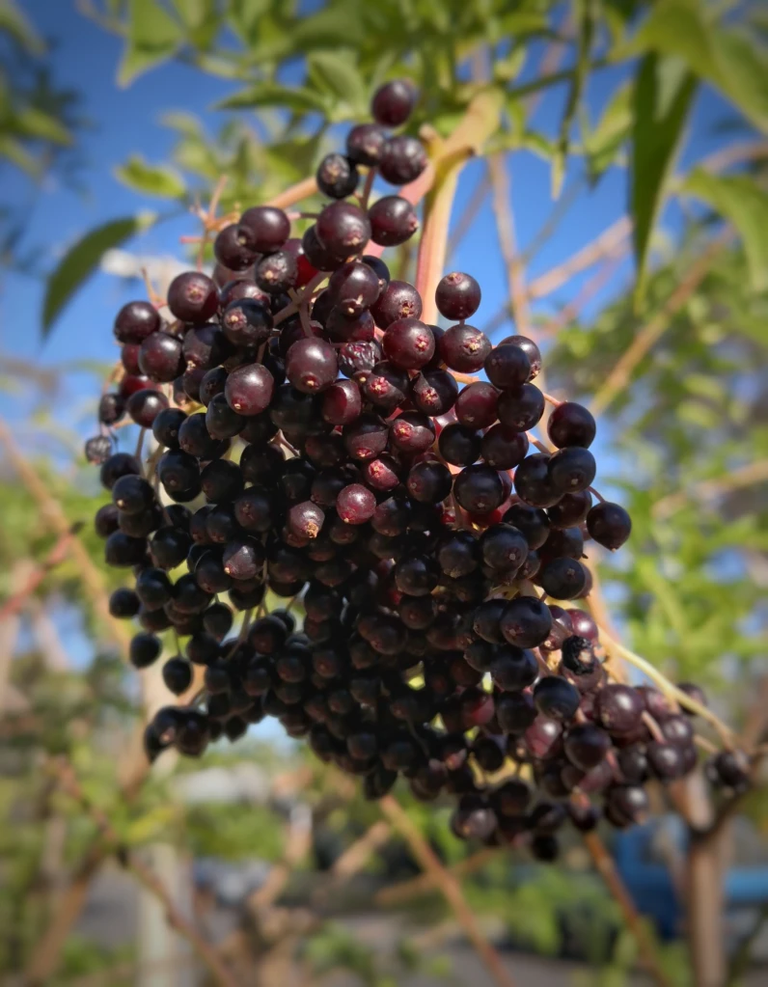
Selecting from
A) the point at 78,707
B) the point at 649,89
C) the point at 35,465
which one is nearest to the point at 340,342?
the point at 649,89

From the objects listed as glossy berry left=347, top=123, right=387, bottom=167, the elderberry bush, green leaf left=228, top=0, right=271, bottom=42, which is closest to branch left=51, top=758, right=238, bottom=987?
the elderberry bush

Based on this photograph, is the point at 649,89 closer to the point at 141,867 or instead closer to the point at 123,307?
the point at 123,307

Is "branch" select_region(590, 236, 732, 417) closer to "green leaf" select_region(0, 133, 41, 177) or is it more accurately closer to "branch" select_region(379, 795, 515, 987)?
"branch" select_region(379, 795, 515, 987)

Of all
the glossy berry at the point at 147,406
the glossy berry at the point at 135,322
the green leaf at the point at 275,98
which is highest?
the green leaf at the point at 275,98

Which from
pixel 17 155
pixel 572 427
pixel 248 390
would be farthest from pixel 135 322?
pixel 17 155

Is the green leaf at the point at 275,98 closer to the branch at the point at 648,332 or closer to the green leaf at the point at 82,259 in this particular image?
the green leaf at the point at 82,259

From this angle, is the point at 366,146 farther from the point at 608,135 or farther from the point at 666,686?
the point at 608,135

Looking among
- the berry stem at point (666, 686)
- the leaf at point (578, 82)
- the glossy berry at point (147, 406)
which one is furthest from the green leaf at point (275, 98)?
the berry stem at point (666, 686)
